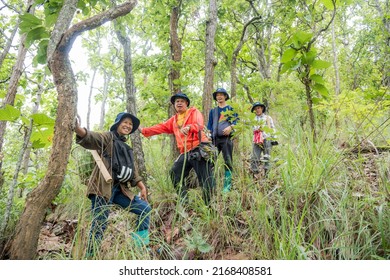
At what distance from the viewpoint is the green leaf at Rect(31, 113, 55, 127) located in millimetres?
2490

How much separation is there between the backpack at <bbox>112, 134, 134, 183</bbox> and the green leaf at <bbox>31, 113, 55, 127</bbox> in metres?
0.79


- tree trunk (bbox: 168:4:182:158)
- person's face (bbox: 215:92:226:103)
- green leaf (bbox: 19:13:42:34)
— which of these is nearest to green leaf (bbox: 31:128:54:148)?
green leaf (bbox: 19:13:42:34)

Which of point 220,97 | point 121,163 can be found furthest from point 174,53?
point 121,163

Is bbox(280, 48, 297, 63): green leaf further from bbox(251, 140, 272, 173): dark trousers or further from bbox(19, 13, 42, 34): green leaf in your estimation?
bbox(19, 13, 42, 34): green leaf

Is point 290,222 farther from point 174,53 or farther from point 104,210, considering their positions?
point 174,53

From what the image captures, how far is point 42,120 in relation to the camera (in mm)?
2549

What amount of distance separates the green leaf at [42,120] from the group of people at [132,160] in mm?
239

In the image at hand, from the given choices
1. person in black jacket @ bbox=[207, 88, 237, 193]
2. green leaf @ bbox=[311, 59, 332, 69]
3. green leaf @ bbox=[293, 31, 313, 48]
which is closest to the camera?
green leaf @ bbox=[293, 31, 313, 48]

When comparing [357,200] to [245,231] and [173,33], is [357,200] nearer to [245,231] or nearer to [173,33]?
[245,231]

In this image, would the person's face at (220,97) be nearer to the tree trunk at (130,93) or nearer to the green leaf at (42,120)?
the tree trunk at (130,93)

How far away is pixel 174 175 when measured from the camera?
4.29m

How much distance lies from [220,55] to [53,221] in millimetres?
5944
